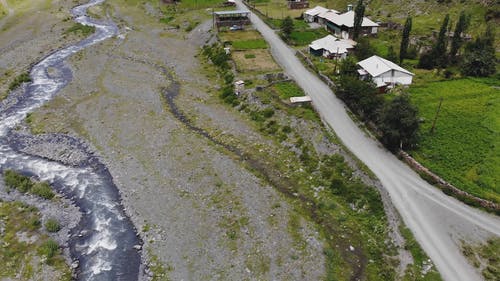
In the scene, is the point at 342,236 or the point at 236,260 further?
the point at 342,236

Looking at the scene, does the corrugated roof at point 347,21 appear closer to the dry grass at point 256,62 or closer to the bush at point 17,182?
the dry grass at point 256,62

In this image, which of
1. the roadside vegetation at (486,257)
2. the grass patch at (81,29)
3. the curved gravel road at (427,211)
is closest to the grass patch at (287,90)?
the curved gravel road at (427,211)

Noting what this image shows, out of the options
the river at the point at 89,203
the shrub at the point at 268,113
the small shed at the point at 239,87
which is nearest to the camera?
the river at the point at 89,203

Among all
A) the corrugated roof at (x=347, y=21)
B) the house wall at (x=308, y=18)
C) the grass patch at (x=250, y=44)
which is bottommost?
the grass patch at (x=250, y=44)

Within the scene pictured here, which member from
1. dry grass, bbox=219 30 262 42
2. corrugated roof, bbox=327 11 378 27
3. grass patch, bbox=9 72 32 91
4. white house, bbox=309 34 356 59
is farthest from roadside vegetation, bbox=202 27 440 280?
grass patch, bbox=9 72 32 91

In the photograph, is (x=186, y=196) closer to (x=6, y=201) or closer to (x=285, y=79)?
(x=6, y=201)

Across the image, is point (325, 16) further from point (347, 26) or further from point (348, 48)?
point (348, 48)

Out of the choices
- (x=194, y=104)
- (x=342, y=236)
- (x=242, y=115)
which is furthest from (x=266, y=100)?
(x=342, y=236)

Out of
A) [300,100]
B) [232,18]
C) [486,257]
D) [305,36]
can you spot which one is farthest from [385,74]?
[232,18]
